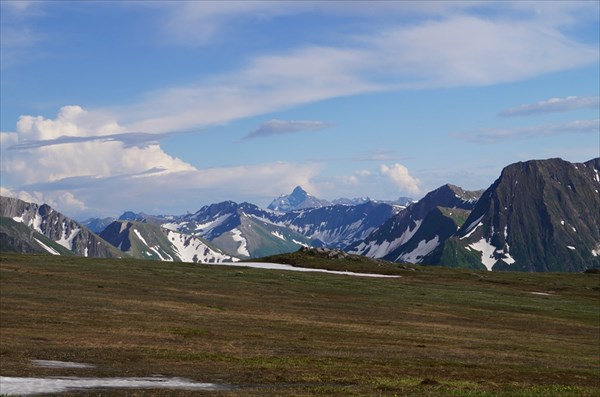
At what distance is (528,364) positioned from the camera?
5306 centimetres

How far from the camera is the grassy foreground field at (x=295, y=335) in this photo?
4078 cm

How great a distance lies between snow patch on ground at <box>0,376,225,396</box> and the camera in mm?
33000

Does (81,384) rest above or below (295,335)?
above

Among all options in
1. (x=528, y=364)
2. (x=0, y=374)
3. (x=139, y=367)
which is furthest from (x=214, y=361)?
(x=528, y=364)

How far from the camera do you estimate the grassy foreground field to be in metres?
40.8

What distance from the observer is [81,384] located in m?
35.3

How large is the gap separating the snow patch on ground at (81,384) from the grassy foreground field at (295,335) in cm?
152

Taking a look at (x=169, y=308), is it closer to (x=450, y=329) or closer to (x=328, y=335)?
(x=328, y=335)

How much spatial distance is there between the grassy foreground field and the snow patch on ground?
1517 mm

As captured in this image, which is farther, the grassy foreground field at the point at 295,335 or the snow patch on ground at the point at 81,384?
the grassy foreground field at the point at 295,335

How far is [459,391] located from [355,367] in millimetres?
9991

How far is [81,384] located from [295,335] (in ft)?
98.1

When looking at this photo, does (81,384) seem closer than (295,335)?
Yes

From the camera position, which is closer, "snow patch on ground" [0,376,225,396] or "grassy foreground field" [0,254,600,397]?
"snow patch on ground" [0,376,225,396]
